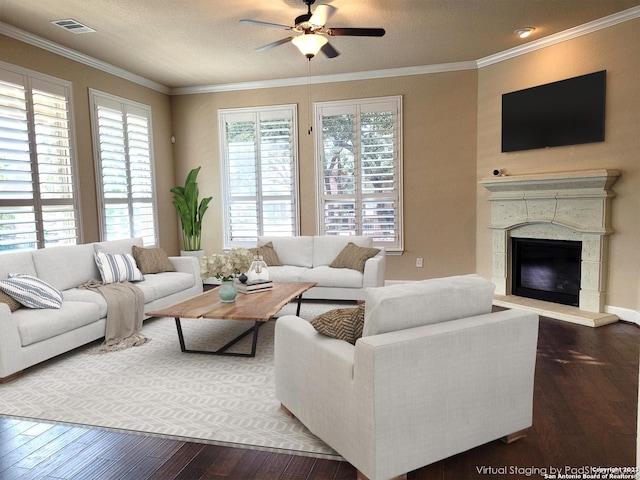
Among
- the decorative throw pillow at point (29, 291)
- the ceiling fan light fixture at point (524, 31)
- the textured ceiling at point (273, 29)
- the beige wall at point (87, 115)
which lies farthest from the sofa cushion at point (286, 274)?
the ceiling fan light fixture at point (524, 31)

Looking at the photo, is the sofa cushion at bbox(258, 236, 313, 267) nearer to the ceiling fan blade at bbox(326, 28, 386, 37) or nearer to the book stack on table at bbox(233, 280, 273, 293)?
the book stack on table at bbox(233, 280, 273, 293)

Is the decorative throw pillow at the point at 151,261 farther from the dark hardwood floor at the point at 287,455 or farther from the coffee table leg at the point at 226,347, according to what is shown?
the dark hardwood floor at the point at 287,455

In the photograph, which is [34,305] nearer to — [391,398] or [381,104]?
[391,398]

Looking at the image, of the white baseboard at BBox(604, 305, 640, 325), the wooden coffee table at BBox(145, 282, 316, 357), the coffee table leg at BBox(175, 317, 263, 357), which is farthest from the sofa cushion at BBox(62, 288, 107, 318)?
the white baseboard at BBox(604, 305, 640, 325)

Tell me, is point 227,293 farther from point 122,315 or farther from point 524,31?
point 524,31

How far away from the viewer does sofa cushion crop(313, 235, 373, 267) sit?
233 inches

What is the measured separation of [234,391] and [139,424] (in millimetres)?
641

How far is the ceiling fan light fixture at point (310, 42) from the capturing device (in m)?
3.85

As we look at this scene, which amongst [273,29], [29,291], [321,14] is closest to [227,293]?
[29,291]

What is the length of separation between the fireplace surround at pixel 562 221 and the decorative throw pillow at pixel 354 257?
1.63m

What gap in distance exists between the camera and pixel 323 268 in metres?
5.65

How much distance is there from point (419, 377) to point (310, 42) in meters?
3.04

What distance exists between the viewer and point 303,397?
2389 mm

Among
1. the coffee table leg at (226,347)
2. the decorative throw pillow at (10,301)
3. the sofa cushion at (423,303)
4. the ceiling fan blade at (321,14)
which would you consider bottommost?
the coffee table leg at (226,347)
